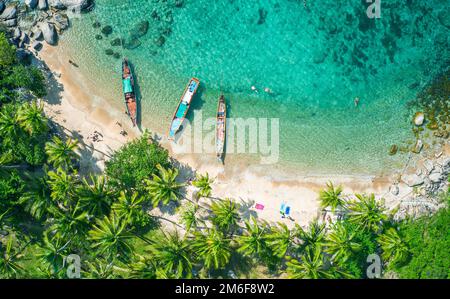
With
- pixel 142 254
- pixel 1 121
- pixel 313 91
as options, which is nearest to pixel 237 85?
pixel 313 91

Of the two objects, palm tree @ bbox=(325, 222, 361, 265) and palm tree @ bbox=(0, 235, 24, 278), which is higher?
palm tree @ bbox=(325, 222, 361, 265)

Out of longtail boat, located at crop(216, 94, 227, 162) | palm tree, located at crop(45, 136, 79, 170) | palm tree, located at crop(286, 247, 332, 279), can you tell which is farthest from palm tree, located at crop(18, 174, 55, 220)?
palm tree, located at crop(286, 247, 332, 279)

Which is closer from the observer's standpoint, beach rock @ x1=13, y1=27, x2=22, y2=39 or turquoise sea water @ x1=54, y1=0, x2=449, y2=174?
beach rock @ x1=13, y1=27, x2=22, y2=39

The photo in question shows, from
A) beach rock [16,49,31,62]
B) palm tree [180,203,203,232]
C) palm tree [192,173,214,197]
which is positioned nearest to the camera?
palm tree [180,203,203,232]

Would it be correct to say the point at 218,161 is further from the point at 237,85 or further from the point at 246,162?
the point at 237,85

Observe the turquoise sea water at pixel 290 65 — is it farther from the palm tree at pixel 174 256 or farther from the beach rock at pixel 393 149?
the palm tree at pixel 174 256

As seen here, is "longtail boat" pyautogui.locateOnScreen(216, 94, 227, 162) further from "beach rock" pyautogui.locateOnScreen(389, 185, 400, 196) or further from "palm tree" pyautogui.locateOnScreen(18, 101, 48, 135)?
"beach rock" pyautogui.locateOnScreen(389, 185, 400, 196)

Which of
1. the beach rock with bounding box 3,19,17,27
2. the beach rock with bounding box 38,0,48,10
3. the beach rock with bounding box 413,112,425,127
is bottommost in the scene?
the beach rock with bounding box 413,112,425,127
